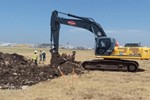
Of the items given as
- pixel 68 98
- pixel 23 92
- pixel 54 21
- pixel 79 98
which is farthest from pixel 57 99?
pixel 54 21

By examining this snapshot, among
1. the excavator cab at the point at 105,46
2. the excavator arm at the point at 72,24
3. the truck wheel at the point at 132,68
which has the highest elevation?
the excavator arm at the point at 72,24

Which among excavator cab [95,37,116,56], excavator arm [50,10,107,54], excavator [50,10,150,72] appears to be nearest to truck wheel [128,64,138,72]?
excavator [50,10,150,72]

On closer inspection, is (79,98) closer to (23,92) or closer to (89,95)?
(89,95)

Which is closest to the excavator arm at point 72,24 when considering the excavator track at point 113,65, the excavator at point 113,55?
the excavator at point 113,55

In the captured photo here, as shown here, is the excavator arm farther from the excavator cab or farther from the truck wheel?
the truck wheel

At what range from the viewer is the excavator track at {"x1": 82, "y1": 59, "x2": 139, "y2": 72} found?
42.5 feet

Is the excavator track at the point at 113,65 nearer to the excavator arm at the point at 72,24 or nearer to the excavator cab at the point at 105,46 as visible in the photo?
the excavator cab at the point at 105,46

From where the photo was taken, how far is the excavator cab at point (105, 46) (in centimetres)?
1324

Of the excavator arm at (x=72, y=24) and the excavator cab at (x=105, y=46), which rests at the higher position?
the excavator arm at (x=72, y=24)

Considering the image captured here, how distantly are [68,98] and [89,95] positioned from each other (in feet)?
3.02

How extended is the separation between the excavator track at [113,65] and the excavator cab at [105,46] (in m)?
0.67

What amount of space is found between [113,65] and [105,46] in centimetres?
168

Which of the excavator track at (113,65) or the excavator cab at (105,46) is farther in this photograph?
the excavator cab at (105,46)

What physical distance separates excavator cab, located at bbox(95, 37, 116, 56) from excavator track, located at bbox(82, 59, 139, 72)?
669mm
